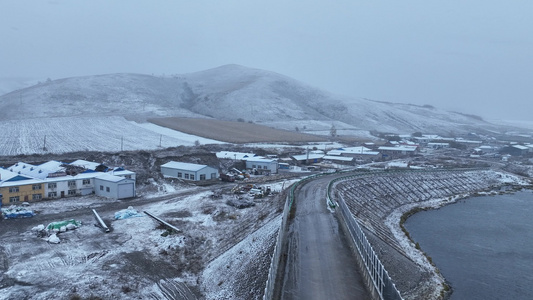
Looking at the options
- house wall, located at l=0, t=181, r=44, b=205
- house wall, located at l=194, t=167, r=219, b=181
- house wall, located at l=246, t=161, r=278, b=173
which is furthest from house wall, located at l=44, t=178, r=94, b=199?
house wall, located at l=246, t=161, r=278, b=173

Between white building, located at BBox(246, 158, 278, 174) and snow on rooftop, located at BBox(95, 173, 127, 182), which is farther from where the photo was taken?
white building, located at BBox(246, 158, 278, 174)

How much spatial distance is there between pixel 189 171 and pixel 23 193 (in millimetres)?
11832

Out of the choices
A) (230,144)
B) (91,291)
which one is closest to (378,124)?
(230,144)

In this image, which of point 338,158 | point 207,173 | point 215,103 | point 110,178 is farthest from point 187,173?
point 215,103

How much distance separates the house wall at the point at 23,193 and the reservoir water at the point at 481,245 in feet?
74.6

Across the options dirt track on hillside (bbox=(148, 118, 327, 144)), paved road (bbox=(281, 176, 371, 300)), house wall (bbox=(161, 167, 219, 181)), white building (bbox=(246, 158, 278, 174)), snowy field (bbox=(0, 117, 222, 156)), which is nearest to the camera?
paved road (bbox=(281, 176, 371, 300))

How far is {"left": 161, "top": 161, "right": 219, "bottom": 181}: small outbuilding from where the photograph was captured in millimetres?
32156

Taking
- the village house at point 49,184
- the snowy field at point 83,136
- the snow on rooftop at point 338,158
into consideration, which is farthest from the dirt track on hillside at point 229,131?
the village house at point 49,184

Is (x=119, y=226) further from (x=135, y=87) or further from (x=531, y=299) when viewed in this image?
(x=135, y=87)

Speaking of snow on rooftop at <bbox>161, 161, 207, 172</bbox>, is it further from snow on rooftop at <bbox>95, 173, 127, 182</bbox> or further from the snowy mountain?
the snowy mountain

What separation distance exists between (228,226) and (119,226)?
213 inches

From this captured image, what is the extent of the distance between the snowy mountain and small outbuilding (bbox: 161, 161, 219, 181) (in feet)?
145

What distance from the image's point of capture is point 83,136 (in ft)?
175

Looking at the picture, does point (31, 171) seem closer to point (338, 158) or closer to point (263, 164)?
point (263, 164)
